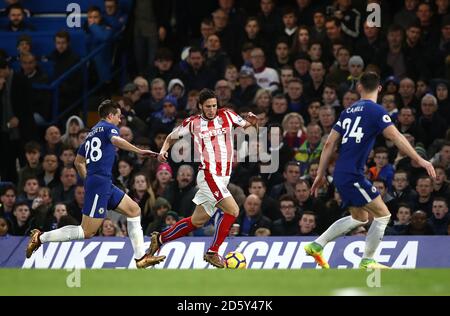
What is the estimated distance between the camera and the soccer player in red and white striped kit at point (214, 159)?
15.2 m

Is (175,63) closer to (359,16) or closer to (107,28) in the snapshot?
(107,28)

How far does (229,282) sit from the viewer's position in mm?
12977

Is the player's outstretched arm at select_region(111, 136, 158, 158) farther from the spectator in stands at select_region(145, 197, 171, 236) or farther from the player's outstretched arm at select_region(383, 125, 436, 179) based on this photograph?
the spectator in stands at select_region(145, 197, 171, 236)

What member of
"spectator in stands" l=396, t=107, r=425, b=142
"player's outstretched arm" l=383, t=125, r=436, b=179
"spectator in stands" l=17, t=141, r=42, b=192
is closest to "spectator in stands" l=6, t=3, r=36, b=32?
"spectator in stands" l=17, t=141, r=42, b=192

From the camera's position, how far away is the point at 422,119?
1884cm

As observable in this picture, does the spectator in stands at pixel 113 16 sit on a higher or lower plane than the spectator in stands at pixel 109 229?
higher

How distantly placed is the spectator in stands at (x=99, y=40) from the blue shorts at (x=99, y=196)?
7124 mm

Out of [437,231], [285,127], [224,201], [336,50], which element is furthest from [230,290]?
[336,50]

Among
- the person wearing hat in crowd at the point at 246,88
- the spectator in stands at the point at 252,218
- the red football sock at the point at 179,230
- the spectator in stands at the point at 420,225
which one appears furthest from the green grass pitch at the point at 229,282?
the person wearing hat in crowd at the point at 246,88

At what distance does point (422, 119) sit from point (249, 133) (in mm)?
2480

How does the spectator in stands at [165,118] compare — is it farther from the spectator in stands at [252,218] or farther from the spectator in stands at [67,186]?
the spectator in stands at [252,218]

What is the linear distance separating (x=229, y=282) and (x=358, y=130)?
221 cm

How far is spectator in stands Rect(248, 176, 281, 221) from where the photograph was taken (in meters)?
18.1

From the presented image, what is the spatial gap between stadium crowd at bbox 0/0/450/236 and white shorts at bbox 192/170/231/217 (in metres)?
2.36
